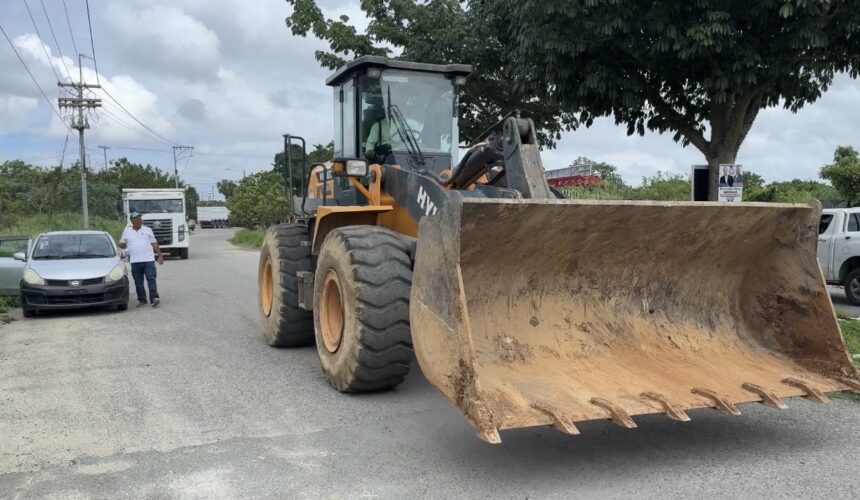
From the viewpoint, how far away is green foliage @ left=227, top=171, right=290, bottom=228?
37812mm

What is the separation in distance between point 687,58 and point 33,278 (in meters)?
9.65

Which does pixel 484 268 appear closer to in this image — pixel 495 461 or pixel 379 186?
pixel 495 461

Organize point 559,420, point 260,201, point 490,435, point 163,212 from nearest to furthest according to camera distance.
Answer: point 490,435 < point 559,420 < point 163,212 < point 260,201

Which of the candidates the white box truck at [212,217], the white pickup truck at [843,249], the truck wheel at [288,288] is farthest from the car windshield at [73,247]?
the white box truck at [212,217]

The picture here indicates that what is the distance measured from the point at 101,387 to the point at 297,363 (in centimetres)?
180

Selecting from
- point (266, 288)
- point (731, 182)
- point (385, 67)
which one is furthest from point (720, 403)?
point (266, 288)

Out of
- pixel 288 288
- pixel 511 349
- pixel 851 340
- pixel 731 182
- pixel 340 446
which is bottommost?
pixel 340 446

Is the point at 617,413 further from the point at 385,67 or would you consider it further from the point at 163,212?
the point at 163,212

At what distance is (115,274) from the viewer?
11.0 meters

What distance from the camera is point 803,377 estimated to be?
15.3 feet

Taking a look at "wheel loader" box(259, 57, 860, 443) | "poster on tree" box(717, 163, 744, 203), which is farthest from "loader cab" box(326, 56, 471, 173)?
"poster on tree" box(717, 163, 744, 203)

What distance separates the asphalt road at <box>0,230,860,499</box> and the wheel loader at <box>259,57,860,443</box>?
15.3 inches

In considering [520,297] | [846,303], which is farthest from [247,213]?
[520,297]

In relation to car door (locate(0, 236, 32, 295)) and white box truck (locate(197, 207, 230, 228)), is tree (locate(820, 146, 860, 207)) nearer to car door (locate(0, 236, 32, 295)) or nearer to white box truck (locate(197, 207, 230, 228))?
car door (locate(0, 236, 32, 295))
